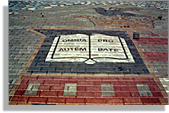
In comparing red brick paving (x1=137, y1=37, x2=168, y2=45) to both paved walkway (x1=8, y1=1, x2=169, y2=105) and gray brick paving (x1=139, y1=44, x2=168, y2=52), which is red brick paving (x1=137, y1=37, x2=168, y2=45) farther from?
gray brick paving (x1=139, y1=44, x2=168, y2=52)

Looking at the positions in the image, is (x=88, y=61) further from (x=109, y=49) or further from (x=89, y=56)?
(x=109, y=49)

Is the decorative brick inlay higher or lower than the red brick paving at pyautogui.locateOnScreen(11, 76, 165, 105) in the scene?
higher

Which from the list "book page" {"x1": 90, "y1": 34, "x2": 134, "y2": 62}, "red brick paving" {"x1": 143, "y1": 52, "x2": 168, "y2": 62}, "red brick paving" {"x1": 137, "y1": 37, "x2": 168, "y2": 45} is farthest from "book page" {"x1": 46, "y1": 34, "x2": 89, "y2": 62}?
"red brick paving" {"x1": 137, "y1": 37, "x2": 168, "y2": 45}

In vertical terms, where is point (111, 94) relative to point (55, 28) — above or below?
below

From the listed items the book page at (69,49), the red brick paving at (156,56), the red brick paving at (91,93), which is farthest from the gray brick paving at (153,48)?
the book page at (69,49)

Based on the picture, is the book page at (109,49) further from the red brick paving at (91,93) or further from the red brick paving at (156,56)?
the red brick paving at (91,93)

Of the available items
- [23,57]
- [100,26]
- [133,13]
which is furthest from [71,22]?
[133,13]

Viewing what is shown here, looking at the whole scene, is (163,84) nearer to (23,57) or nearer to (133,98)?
(133,98)

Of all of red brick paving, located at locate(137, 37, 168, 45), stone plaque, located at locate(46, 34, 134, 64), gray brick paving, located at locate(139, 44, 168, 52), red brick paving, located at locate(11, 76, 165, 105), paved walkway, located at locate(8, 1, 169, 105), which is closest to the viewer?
red brick paving, located at locate(11, 76, 165, 105)
